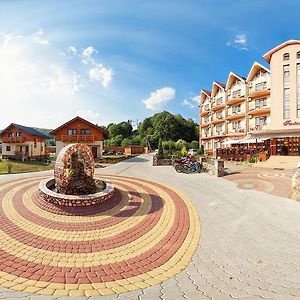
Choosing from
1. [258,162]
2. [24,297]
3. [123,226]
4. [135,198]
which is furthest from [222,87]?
[24,297]

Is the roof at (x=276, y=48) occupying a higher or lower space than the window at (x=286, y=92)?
higher

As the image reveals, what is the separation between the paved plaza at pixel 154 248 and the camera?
5090mm

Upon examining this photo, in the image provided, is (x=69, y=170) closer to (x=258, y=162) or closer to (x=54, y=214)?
(x=54, y=214)

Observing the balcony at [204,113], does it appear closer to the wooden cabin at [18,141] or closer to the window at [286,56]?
the window at [286,56]

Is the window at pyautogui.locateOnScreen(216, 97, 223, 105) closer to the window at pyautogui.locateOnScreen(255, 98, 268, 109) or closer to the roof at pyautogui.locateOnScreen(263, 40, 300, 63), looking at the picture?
the window at pyautogui.locateOnScreen(255, 98, 268, 109)

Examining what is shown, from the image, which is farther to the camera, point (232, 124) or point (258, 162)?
point (232, 124)

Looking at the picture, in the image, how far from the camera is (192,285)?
5238mm

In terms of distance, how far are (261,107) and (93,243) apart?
36103mm

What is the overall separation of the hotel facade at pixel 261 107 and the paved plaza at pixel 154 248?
1974 cm

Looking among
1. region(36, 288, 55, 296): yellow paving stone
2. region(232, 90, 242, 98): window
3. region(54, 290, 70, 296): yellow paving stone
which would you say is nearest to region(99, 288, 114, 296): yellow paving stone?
region(54, 290, 70, 296): yellow paving stone

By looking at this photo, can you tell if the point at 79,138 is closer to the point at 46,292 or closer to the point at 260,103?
the point at 260,103

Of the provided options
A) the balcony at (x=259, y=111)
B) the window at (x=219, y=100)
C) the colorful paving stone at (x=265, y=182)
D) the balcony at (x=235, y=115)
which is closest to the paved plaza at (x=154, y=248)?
the colorful paving stone at (x=265, y=182)

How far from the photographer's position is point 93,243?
7.46 m

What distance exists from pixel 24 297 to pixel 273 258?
5.71 metres
